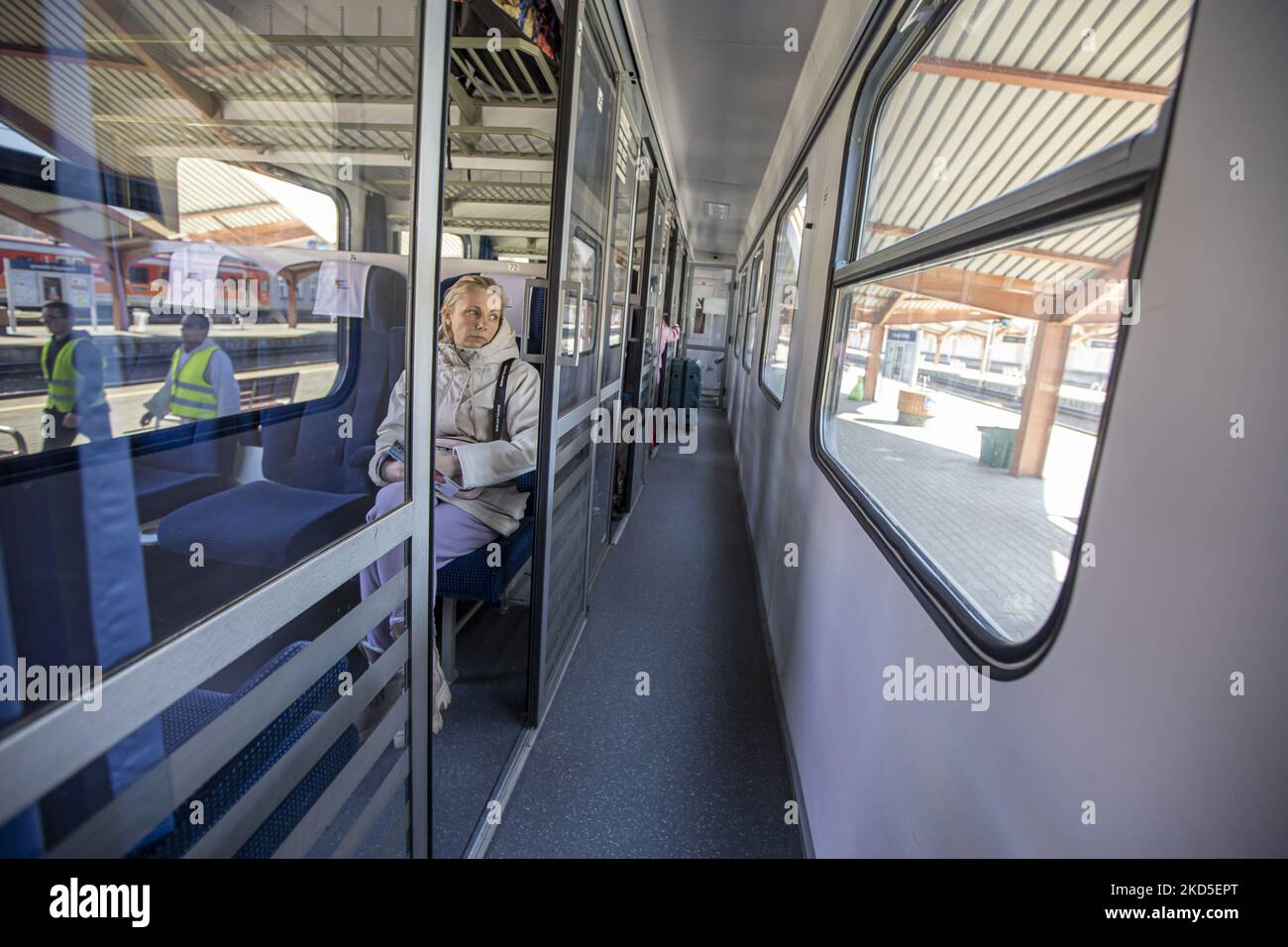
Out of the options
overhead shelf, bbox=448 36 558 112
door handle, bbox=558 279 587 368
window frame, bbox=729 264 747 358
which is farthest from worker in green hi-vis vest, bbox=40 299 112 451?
window frame, bbox=729 264 747 358

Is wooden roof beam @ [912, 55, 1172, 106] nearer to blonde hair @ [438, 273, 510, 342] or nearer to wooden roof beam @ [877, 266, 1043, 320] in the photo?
wooden roof beam @ [877, 266, 1043, 320]

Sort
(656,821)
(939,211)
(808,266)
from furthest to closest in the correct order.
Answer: (808,266)
(656,821)
(939,211)

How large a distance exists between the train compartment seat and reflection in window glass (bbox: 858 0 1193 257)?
4.15 feet

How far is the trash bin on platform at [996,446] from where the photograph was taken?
4.09 feet

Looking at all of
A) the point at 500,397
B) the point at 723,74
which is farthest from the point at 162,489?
the point at 723,74

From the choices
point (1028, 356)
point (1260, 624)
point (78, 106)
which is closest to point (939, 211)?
point (1028, 356)

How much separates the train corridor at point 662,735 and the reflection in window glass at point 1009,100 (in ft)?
6.77

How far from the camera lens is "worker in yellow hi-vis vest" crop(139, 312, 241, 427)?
123cm

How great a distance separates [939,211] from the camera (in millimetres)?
1859

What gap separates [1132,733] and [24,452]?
5.30 ft

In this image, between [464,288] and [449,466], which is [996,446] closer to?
[449,466]

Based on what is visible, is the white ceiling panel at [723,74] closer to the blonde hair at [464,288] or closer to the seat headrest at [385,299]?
the blonde hair at [464,288]

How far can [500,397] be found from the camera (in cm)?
272
